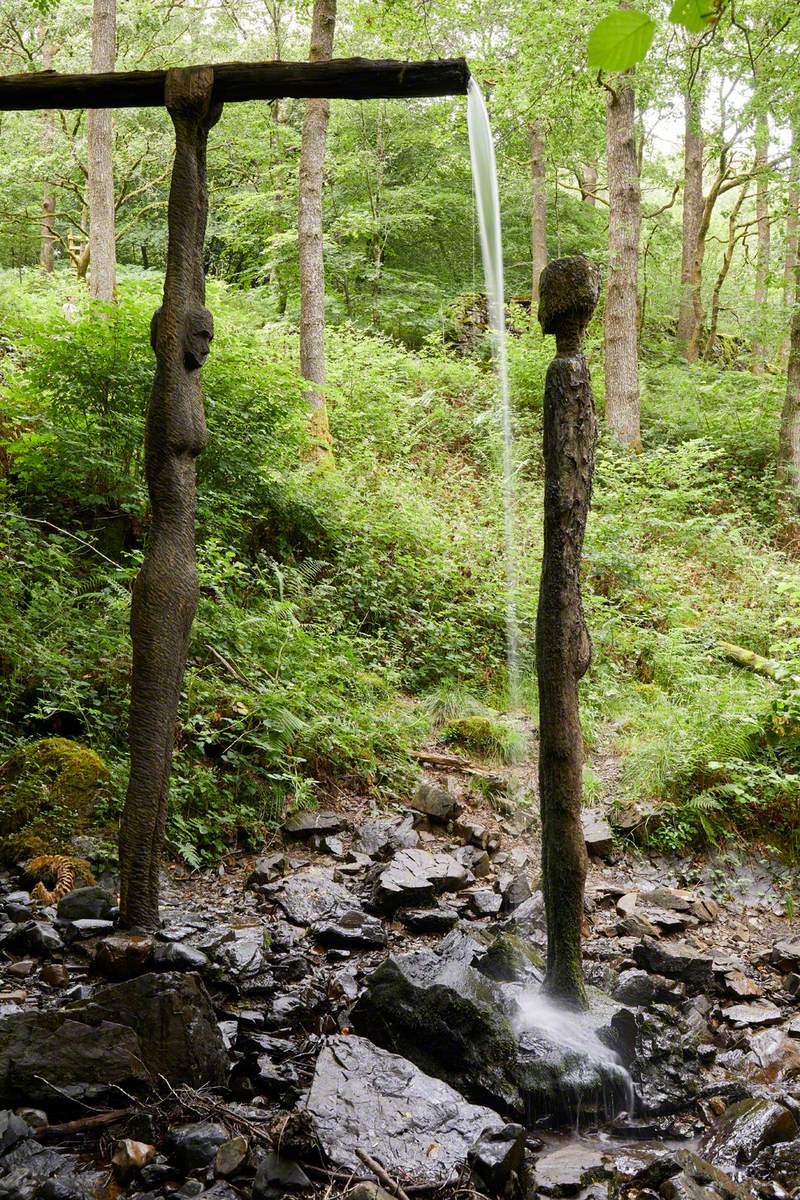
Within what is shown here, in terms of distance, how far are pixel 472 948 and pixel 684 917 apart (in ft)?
5.94

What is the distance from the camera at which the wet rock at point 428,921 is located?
210 inches

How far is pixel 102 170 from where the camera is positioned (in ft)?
45.5

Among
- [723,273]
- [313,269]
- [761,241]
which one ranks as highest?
[761,241]

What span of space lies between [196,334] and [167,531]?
3.07 ft

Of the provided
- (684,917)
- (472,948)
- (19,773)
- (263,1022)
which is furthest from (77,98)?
(684,917)

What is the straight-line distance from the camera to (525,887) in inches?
232

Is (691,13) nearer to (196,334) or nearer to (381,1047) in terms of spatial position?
(196,334)

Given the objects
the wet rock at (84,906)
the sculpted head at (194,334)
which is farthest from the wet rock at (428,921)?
the sculpted head at (194,334)

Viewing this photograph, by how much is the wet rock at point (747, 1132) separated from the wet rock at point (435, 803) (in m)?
3.40

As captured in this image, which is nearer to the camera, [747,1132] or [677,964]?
[747,1132]

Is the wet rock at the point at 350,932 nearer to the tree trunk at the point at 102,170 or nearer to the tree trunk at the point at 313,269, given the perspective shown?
the tree trunk at the point at 313,269

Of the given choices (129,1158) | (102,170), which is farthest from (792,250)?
(129,1158)

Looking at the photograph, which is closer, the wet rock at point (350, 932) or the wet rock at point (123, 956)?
the wet rock at point (123, 956)

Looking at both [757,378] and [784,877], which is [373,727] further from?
[757,378]
